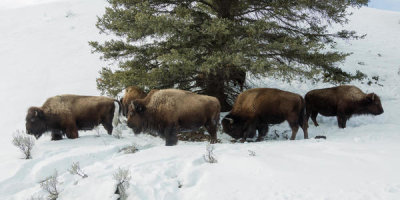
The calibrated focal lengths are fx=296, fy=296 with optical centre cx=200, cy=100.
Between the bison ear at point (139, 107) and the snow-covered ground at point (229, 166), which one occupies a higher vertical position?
the bison ear at point (139, 107)

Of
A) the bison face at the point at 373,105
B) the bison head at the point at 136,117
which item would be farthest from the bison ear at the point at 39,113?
the bison face at the point at 373,105

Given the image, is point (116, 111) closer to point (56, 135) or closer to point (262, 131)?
point (56, 135)

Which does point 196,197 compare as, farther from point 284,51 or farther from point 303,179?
point 284,51

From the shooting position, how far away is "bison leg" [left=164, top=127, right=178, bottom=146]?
6.60 metres

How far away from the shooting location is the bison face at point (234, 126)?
789cm

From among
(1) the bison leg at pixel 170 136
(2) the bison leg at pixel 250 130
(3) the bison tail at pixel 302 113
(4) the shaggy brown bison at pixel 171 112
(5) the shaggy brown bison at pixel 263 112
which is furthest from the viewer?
(2) the bison leg at pixel 250 130

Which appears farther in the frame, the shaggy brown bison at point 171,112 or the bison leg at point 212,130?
the bison leg at point 212,130

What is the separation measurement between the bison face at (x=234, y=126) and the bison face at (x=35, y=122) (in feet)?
15.4

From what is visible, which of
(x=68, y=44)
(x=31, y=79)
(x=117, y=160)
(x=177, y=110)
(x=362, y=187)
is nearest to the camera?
(x=362, y=187)

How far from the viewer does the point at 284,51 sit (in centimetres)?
860

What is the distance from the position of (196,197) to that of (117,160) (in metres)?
2.18

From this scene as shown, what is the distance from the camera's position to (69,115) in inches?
299

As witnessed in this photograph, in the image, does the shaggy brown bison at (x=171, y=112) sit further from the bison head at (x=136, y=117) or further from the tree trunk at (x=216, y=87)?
the tree trunk at (x=216, y=87)

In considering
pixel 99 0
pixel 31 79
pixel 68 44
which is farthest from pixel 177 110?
pixel 99 0
